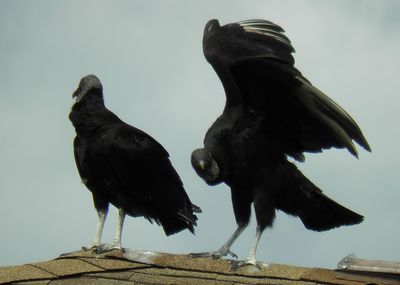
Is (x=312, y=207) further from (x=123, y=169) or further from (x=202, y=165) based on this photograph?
(x=123, y=169)

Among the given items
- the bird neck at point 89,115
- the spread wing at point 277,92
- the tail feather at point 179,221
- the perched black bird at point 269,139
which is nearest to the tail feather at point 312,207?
the perched black bird at point 269,139

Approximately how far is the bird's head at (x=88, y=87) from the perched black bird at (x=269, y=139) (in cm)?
113

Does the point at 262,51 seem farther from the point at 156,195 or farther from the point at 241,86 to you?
the point at 156,195

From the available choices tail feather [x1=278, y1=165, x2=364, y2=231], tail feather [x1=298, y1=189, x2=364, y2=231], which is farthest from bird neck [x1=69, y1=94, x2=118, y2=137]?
tail feather [x1=298, y1=189, x2=364, y2=231]

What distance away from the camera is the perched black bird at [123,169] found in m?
6.45

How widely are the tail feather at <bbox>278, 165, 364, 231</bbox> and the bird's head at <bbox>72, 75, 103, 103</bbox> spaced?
1.68m

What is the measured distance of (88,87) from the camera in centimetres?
684

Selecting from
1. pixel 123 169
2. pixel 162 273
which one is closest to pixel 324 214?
pixel 123 169

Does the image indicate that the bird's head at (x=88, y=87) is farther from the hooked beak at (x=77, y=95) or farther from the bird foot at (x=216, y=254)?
the bird foot at (x=216, y=254)

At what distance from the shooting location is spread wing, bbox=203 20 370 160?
574cm

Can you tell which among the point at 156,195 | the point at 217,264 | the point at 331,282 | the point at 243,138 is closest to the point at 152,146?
the point at 156,195

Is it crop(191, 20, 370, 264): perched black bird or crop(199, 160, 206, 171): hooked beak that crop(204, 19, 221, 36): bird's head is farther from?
crop(199, 160, 206, 171): hooked beak

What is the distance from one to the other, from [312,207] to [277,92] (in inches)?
30.3

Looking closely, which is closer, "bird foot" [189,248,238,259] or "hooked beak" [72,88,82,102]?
"bird foot" [189,248,238,259]
